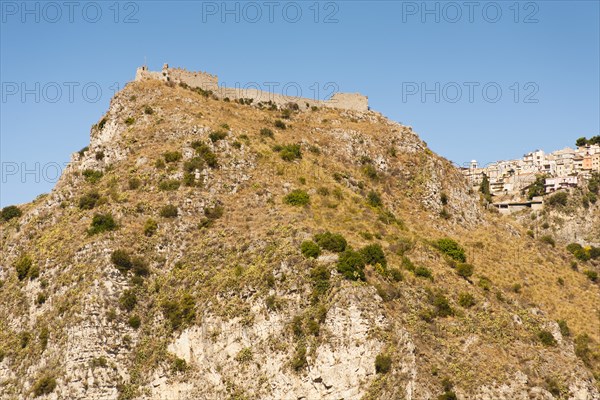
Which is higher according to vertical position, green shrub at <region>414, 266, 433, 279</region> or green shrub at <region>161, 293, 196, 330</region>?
green shrub at <region>414, 266, 433, 279</region>

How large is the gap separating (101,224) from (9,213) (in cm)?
2316

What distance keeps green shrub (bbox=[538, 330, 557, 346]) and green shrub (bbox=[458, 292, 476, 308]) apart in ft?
20.0

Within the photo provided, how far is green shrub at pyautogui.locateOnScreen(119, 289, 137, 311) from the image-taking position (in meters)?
75.2

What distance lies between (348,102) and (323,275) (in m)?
46.3

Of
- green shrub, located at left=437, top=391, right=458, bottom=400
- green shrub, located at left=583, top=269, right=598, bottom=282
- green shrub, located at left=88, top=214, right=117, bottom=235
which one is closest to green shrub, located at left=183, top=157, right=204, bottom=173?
green shrub, located at left=88, top=214, right=117, bottom=235

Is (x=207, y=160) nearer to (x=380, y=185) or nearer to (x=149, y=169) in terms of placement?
(x=149, y=169)

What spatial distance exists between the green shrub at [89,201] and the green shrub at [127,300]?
1115cm

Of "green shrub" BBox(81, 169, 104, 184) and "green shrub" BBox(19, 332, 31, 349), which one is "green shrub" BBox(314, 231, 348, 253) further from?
"green shrub" BBox(81, 169, 104, 184)

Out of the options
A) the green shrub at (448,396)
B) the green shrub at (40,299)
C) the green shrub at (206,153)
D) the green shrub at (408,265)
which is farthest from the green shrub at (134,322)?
the green shrub at (448,396)

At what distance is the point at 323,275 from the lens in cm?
6969

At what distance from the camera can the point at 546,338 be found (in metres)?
74.3

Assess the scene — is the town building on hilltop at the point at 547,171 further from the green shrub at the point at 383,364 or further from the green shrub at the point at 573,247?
the green shrub at the point at 383,364

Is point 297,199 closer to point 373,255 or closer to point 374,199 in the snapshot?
point 373,255

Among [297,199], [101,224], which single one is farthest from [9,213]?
[297,199]
